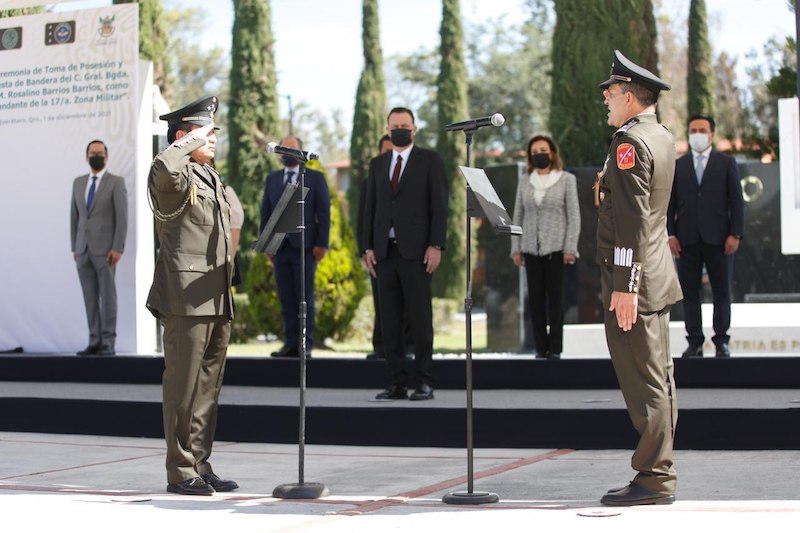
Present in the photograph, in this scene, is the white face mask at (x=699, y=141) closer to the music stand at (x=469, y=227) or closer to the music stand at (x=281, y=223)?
the music stand at (x=469, y=227)

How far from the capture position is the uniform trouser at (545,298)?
9.45m

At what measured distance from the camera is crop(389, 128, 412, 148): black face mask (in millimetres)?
8195

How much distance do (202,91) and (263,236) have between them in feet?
166

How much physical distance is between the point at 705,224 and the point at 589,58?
547 centimetres

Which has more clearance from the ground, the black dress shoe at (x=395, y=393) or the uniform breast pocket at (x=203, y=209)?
the uniform breast pocket at (x=203, y=209)

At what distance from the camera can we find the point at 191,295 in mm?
6059

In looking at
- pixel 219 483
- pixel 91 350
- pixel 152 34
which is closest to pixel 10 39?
pixel 91 350

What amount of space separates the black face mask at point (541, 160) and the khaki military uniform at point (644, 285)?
159 inches

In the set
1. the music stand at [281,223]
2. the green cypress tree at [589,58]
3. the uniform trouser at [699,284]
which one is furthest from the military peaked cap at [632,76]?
the green cypress tree at [589,58]

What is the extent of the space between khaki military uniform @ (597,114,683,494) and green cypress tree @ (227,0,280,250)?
2017 cm

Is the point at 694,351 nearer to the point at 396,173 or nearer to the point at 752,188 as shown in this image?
the point at 396,173

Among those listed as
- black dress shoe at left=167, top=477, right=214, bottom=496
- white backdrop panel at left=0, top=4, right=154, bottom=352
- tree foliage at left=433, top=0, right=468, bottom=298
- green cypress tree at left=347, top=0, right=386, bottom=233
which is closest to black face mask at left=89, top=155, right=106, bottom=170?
white backdrop panel at left=0, top=4, right=154, bottom=352

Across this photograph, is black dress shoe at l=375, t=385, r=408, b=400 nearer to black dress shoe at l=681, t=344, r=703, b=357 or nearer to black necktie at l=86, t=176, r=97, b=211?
black dress shoe at l=681, t=344, r=703, b=357

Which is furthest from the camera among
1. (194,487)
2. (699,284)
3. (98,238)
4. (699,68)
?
(699,68)
